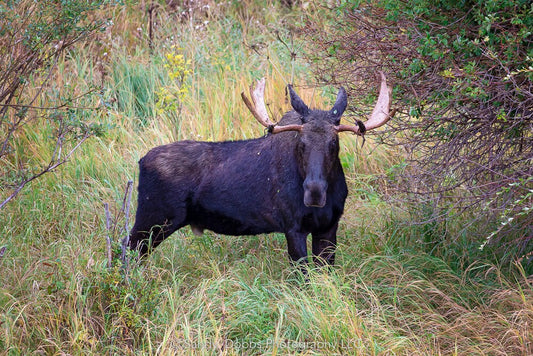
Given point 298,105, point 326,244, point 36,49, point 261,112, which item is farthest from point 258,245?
point 36,49

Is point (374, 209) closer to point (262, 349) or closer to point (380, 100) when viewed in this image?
point (380, 100)

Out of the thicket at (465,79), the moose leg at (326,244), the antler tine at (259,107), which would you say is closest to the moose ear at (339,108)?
the thicket at (465,79)

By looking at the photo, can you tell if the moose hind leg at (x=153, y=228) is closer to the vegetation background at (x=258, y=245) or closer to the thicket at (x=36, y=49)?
the vegetation background at (x=258, y=245)

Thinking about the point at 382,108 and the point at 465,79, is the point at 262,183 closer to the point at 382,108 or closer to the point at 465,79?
the point at 382,108

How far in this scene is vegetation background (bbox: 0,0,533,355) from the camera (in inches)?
182

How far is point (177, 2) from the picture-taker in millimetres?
11992

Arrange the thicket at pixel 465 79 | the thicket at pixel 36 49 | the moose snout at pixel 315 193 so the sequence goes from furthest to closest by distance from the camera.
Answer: the thicket at pixel 36 49
the moose snout at pixel 315 193
the thicket at pixel 465 79

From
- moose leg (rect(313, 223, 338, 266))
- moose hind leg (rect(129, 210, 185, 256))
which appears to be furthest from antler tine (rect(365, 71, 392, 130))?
moose hind leg (rect(129, 210, 185, 256))

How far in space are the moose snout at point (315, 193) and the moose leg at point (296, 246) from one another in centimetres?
40

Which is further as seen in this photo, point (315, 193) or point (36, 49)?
point (36, 49)

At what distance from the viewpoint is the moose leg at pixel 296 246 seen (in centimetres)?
573

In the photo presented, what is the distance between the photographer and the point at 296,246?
5.75 metres

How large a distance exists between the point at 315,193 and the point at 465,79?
1.37 meters

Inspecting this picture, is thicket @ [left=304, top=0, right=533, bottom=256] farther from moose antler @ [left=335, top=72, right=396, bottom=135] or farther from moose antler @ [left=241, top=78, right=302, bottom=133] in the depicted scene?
moose antler @ [left=241, top=78, right=302, bottom=133]
